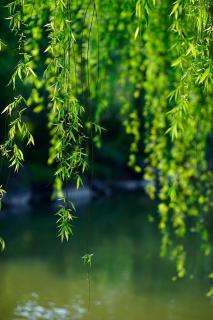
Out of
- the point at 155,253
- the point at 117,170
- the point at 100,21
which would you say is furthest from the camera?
the point at 117,170

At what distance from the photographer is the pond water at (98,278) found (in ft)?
18.5

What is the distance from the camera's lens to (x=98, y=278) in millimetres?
6828

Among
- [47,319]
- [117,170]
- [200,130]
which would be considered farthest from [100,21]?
[117,170]

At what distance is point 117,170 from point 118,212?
535 centimetres

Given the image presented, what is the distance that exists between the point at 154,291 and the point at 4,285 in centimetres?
160

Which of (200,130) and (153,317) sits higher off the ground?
(200,130)

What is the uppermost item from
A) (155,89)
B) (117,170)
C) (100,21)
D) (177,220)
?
(100,21)

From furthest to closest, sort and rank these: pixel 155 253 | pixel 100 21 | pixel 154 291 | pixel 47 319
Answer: pixel 155 253
pixel 154 291
pixel 47 319
pixel 100 21

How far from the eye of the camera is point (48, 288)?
21.0 feet

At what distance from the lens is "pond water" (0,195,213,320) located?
5.64 m

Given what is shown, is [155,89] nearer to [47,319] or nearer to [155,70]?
[155,70]

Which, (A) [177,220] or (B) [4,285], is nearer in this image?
(A) [177,220]

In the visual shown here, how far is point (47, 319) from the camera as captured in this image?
5.32 meters

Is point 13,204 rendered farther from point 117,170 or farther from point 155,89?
point 155,89
